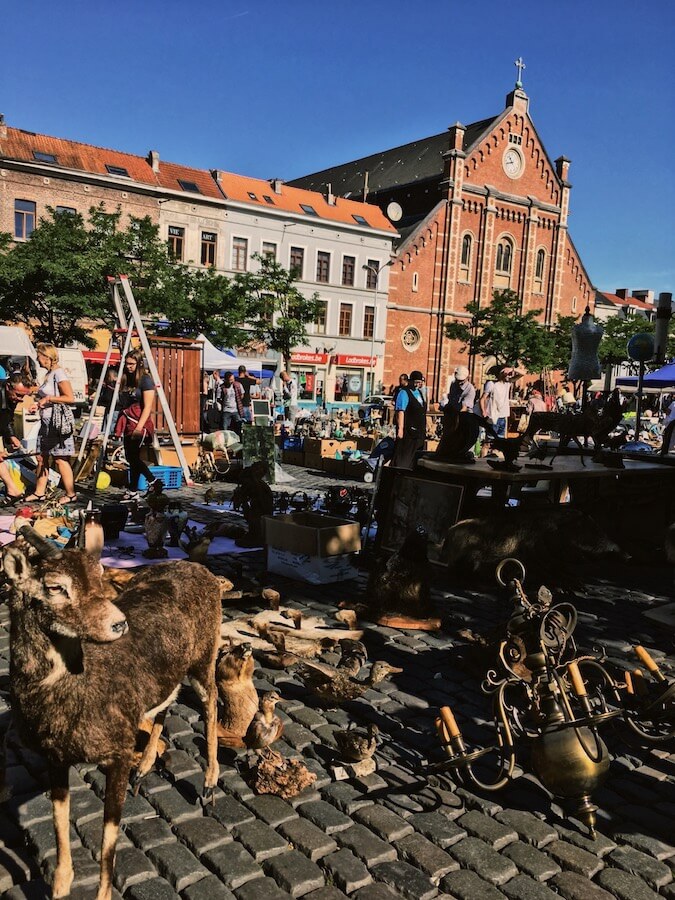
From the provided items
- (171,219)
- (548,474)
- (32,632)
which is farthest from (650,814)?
(171,219)

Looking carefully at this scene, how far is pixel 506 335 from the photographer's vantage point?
44562 mm

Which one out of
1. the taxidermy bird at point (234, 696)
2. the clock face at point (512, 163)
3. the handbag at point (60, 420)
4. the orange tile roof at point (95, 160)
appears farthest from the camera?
the clock face at point (512, 163)

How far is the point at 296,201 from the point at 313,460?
32903 millimetres

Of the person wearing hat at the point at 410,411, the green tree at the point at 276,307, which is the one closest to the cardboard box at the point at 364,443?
the person wearing hat at the point at 410,411

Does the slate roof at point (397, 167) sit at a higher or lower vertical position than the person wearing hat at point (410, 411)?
higher

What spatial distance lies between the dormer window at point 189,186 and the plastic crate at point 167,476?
1219 inches

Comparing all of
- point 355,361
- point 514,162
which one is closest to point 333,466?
point 355,361

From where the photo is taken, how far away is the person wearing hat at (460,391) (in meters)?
7.83

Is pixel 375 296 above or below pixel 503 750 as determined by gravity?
above

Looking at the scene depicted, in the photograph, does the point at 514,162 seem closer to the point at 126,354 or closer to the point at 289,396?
the point at 289,396

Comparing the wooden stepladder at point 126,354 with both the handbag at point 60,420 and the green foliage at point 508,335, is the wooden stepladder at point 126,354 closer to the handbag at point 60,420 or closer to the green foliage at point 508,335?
the handbag at point 60,420

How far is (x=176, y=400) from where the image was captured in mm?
14125

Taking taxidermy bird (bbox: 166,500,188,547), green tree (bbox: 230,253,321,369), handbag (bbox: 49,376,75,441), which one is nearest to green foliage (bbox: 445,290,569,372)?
green tree (bbox: 230,253,321,369)

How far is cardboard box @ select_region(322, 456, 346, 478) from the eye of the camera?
1464cm
